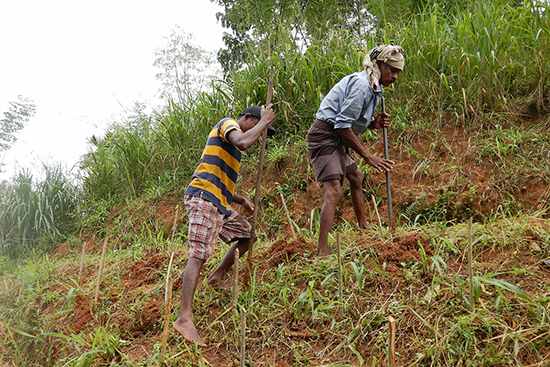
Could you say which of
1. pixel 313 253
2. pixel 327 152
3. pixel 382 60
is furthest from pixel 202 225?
pixel 382 60

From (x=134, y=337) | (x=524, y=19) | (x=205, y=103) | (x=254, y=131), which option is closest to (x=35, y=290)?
(x=134, y=337)

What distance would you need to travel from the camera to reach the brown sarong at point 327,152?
129 inches

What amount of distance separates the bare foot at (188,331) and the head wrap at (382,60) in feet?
7.07

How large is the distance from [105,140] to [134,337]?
4.67m

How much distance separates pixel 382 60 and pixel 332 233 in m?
1.58

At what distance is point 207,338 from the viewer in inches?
107

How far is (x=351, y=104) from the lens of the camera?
3.16 m

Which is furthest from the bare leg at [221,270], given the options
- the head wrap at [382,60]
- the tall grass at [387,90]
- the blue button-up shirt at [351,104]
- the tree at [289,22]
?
the tree at [289,22]

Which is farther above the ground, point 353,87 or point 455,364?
point 353,87

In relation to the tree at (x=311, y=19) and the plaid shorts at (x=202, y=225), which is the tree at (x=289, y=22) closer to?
the tree at (x=311, y=19)

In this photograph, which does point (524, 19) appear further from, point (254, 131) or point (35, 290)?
point (35, 290)

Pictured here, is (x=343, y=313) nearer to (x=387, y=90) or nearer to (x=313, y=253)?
(x=313, y=253)

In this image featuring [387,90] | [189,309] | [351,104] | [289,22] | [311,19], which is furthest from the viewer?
[311,19]

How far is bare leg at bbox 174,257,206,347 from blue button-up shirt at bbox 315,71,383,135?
146 cm
